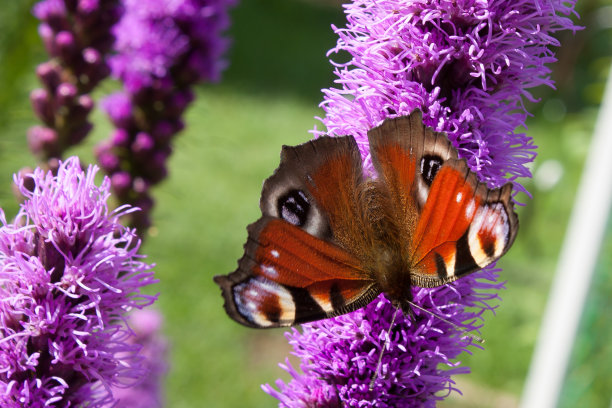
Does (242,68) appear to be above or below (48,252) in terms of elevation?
above

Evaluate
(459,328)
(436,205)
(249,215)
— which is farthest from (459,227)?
(249,215)

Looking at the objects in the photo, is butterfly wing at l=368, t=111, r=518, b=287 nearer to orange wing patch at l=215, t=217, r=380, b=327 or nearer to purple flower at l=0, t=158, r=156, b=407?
orange wing patch at l=215, t=217, r=380, b=327

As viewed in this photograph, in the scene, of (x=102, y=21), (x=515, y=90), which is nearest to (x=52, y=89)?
(x=102, y=21)

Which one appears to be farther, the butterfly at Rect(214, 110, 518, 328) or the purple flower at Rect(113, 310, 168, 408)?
the purple flower at Rect(113, 310, 168, 408)

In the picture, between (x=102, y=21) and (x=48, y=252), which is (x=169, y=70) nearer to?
(x=102, y=21)

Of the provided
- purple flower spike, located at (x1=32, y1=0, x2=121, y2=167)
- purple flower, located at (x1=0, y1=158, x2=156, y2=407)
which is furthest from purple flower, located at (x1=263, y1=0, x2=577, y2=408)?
purple flower spike, located at (x1=32, y1=0, x2=121, y2=167)

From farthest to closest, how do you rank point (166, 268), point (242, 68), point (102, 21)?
point (242, 68) → point (166, 268) → point (102, 21)
